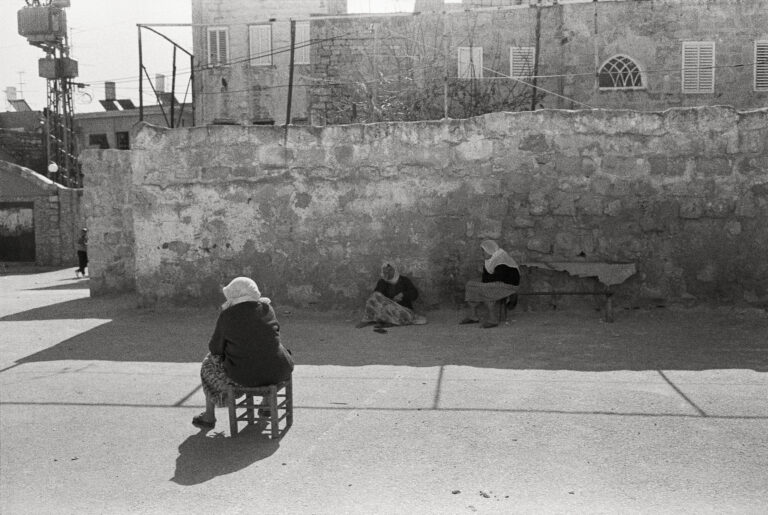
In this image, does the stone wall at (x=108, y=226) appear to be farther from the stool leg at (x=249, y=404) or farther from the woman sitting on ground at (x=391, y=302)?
the stool leg at (x=249, y=404)

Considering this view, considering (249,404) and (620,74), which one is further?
(620,74)

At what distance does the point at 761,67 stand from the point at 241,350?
18.4m

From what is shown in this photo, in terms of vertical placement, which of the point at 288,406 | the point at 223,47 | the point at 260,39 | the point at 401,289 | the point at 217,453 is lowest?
the point at 217,453

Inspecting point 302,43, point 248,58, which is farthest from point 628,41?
point 248,58

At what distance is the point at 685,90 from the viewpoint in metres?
19.5

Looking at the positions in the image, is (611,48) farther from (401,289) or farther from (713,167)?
(401,289)

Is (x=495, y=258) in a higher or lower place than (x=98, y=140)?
lower

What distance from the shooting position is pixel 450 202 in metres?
10.0

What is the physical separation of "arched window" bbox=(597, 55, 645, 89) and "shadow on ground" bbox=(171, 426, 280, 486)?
54.5ft

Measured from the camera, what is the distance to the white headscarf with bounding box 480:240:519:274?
9.42 m

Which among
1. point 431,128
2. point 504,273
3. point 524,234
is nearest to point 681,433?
point 504,273

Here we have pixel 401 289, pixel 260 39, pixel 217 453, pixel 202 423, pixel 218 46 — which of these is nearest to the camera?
pixel 217 453

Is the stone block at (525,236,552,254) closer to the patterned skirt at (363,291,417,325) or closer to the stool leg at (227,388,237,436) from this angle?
the patterned skirt at (363,291,417,325)

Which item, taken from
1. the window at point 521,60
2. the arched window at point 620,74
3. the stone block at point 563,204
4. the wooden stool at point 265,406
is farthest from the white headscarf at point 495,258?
the arched window at point 620,74
